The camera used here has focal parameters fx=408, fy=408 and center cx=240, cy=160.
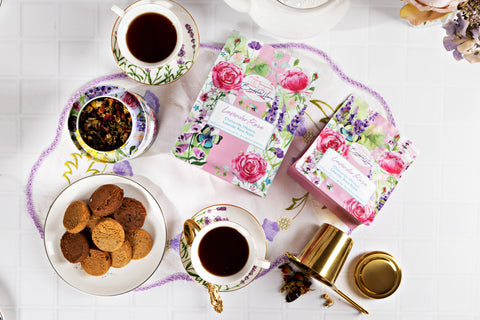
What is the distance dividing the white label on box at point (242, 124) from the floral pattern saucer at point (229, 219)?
16 centimetres

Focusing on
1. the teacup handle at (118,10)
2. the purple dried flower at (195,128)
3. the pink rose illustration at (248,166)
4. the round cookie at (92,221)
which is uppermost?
the teacup handle at (118,10)

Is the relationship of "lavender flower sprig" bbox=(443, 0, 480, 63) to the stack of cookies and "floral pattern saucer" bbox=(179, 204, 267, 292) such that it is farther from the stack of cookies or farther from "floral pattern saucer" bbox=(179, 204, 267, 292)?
the stack of cookies

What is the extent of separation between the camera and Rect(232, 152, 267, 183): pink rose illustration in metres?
0.91

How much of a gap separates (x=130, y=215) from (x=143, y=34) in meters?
0.41

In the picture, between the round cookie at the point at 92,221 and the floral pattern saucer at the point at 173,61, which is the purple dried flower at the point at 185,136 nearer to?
the floral pattern saucer at the point at 173,61

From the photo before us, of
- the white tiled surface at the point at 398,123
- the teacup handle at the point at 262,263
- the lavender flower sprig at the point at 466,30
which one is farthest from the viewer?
the white tiled surface at the point at 398,123

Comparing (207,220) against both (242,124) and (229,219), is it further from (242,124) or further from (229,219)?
(242,124)

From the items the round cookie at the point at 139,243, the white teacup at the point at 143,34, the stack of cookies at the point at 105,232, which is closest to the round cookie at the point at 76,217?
the stack of cookies at the point at 105,232

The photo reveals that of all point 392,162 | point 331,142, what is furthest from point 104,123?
point 392,162

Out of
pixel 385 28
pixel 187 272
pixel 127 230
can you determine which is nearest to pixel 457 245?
pixel 385 28

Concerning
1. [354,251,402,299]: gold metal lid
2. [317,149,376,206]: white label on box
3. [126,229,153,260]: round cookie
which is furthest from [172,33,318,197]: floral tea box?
[354,251,402,299]: gold metal lid

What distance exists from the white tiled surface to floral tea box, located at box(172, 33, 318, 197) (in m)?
0.09

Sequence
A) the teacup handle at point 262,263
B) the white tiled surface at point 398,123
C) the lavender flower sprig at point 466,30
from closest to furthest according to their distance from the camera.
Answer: the lavender flower sprig at point 466,30
the teacup handle at point 262,263
the white tiled surface at point 398,123

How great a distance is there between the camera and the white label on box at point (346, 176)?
911 millimetres
